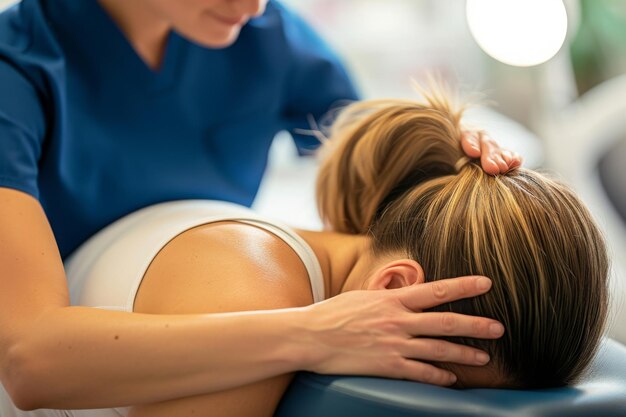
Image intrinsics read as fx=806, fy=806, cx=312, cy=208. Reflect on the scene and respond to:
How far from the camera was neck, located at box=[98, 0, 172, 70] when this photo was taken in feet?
4.58

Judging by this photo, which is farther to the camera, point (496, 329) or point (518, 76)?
point (518, 76)

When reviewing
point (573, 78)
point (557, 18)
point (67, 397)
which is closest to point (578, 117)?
point (557, 18)

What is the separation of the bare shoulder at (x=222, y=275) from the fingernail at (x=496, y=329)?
258 mm

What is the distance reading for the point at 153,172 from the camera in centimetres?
143

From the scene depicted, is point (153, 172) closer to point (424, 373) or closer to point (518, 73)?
point (424, 373)

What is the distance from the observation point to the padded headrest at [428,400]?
93 centimetres

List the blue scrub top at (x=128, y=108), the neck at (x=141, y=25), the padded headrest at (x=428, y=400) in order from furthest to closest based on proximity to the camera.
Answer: the neck at (x=141, y=25), the blue scrub top at (x=128, y=108), the padded headrest at (x=428, y=400)

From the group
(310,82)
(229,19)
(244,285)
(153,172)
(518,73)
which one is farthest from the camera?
(518,73)

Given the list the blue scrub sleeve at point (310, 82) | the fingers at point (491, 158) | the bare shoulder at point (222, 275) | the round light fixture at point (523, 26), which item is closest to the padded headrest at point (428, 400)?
the bare shoulder at point (222, 275)

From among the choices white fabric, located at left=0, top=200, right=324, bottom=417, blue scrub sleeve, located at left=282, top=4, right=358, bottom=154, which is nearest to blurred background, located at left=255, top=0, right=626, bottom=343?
blue scrub sleeve, located at left=282, top=4, right=358, bottom=154

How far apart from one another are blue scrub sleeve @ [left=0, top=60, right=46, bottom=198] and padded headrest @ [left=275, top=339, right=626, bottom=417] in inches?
19.4

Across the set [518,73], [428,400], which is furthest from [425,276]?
[518,73]

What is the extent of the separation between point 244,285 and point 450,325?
10.6 inches

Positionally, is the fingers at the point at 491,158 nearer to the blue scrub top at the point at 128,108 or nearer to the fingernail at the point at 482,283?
the fingernail at the point at 482,283
